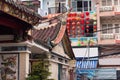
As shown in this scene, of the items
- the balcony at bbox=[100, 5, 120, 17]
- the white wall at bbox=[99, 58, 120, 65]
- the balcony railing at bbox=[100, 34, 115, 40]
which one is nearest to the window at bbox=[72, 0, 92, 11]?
the balcony at bbox=[100, 5, 120, 17]

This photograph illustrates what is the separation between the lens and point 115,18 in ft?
118

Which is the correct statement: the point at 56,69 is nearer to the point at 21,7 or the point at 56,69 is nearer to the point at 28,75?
the point at 28,75

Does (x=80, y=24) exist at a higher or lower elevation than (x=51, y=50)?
higher

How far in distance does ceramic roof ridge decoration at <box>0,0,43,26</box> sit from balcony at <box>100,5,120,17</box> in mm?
25094

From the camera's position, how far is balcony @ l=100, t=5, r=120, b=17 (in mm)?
35125

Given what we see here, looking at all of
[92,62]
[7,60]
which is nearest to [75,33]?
[92,62]

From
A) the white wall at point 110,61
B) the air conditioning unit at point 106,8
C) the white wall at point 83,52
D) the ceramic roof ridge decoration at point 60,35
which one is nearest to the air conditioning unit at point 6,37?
the ceramic roof ridge decoration at point 60,35

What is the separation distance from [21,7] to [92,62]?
24.1 metres

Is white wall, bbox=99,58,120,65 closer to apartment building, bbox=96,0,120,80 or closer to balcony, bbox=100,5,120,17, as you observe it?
apartment building, bbox=96,0,120,80

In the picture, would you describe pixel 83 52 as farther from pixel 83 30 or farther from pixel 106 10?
pixel 106 10

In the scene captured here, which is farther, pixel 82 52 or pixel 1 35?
pixel 82 52

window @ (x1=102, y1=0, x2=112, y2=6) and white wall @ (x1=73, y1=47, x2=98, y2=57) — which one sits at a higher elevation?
window @ (x1=102, y1=0, x2=112, y2=6)

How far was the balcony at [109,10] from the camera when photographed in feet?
115

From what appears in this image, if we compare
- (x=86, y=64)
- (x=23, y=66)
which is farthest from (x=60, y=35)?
(x=86, y=64)
